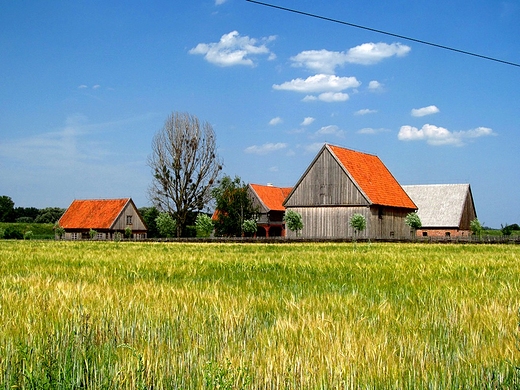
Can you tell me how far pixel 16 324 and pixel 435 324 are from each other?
12.4 feet

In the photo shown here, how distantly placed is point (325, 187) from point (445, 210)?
2385cm

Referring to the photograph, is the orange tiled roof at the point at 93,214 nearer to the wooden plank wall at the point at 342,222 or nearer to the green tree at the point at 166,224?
the green tree at the point at 166,224

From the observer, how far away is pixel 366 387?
11.6 ft

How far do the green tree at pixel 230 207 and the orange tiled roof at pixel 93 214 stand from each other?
17.1 metres

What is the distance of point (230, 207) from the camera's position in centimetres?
7069

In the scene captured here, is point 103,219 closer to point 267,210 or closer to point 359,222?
point 267,210

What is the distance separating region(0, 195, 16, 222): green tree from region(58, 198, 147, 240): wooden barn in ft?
88.5

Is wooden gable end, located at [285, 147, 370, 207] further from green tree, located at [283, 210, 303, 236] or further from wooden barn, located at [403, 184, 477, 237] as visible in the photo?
wooden barn, located at [403, 184, 477, 237]

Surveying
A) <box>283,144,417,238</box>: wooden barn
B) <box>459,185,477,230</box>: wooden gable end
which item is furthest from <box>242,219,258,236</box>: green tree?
<box>459,185,477,230</box>: wooden gable end

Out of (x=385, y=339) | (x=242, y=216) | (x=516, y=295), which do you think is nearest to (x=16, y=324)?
(x=385, y=339)

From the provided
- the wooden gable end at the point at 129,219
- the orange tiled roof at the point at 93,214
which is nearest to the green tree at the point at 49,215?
the orange tiled roof at the point at 93,214

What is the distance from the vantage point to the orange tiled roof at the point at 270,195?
79625mm

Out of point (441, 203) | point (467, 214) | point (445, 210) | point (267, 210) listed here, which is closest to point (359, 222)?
point (267, 210)

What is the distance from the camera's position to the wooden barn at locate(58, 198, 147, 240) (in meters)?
80.8
